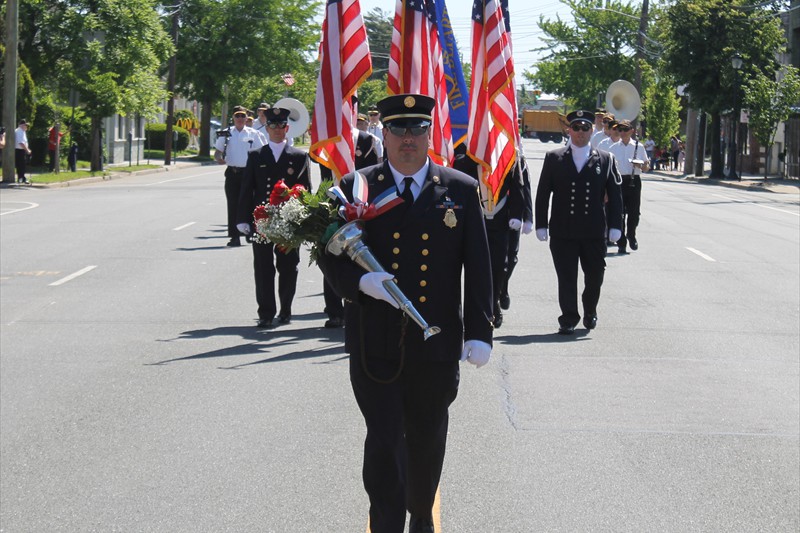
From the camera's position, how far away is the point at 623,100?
23781 mm

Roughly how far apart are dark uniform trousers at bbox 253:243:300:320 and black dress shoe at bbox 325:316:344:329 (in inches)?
20.1

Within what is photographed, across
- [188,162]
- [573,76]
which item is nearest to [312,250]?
[188,162]

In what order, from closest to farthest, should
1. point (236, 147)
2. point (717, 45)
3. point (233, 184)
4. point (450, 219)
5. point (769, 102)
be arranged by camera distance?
→ point (450, 219), point (236, 147), point (233, 184), point (769, 102), point (717, 45)

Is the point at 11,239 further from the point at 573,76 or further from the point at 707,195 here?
the point at 573,76

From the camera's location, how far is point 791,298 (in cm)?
1441

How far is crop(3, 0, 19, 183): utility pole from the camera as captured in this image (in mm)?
33875

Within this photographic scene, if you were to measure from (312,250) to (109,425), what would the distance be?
302cm

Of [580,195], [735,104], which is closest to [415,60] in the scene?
[580,195]

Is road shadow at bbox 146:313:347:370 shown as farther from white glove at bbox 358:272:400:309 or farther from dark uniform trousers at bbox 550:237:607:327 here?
white glove at bbox 358:272:400:309

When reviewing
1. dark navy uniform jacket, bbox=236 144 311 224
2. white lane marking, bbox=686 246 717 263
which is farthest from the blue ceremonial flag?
white lane marking, bbox=686 246 717 263

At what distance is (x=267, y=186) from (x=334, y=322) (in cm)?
146

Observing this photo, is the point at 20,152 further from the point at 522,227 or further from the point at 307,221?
the point at 307,221

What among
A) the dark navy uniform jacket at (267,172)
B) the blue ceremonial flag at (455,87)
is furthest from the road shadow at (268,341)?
the blue ceremonial flag at (455,87)

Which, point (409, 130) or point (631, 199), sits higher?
point (409, 130)
